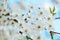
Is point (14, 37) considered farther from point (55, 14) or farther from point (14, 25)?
point (55, 14)

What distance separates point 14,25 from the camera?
99 centimetres

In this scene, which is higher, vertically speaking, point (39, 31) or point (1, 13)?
point (1, 13)

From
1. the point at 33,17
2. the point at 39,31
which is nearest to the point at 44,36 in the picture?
the point at 39,31

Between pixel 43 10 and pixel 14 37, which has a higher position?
pixel 43 10

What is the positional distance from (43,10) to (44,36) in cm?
18

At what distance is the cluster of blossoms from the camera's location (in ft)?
3.15

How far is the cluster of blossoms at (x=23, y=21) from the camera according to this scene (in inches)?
37.8

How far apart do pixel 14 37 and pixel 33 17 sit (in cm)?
19

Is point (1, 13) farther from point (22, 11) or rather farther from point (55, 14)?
point (55, 14)

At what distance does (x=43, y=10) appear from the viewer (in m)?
1.01

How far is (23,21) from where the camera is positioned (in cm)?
99

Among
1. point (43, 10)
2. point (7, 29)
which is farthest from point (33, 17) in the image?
point (7, 29)

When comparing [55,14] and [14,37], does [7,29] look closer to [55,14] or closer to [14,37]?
[14,37]

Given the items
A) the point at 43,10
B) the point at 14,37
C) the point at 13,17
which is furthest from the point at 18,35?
the point at 43,10
